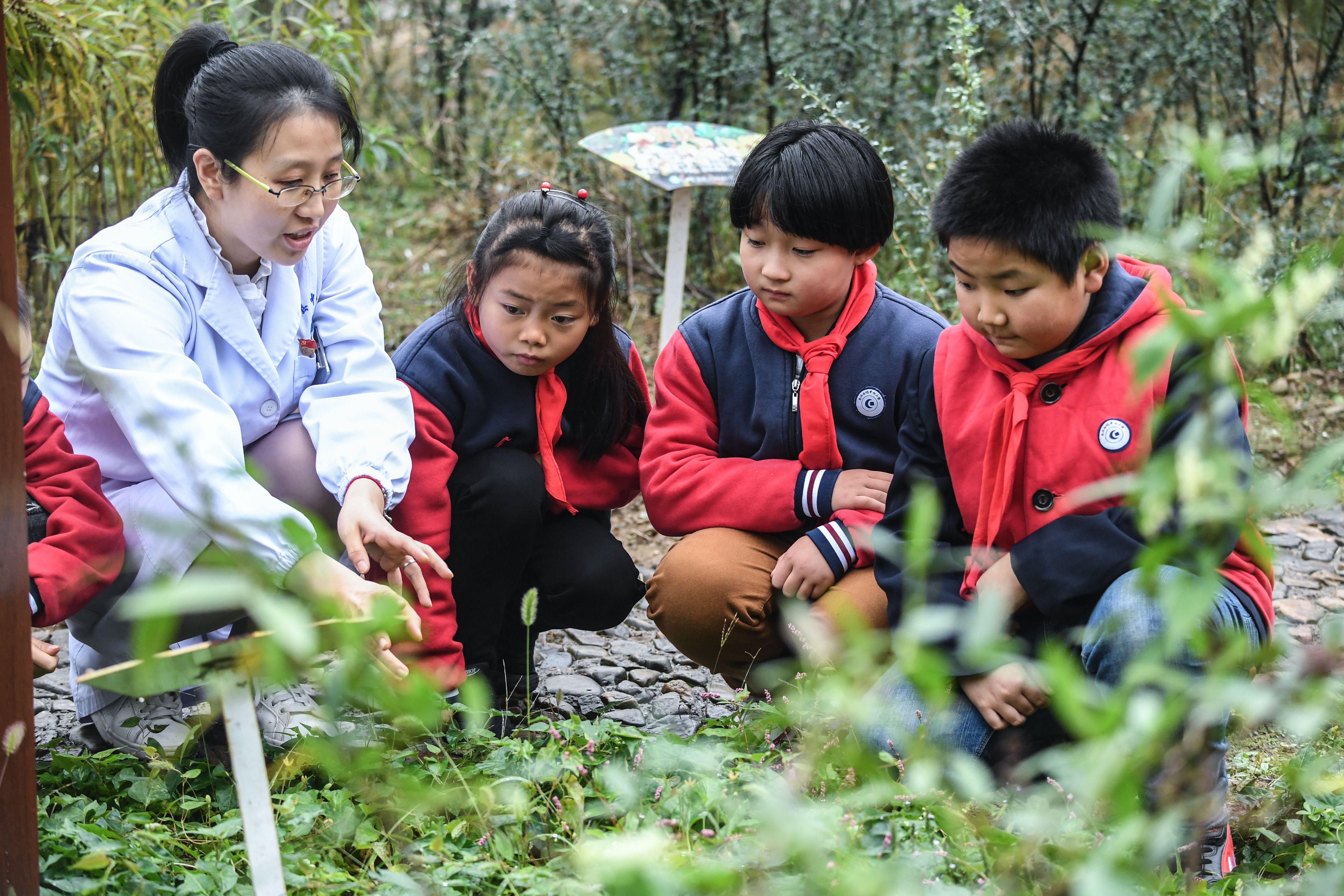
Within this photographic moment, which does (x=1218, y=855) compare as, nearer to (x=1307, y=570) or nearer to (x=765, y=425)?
(x=765, y=425)

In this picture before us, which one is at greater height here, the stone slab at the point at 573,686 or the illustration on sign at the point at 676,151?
the illustration on sign at the point at 676,151

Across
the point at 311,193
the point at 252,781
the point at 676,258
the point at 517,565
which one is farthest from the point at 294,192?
the point at 676,258

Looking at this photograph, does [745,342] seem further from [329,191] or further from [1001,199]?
[329,191]

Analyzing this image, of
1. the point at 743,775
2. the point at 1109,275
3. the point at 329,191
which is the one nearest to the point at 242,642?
the point at 743,775

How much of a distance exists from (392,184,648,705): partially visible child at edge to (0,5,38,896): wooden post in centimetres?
78

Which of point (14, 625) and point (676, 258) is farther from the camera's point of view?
point (676, 258)

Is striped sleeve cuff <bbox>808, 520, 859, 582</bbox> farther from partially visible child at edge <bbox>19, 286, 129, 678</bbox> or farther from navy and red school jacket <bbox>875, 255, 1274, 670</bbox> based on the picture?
partially visible child at edge <bbox>19, 286, 129, 678</bbox>

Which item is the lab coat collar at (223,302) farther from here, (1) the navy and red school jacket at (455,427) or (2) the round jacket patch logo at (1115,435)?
(2) the round jacket patch logo at (1115,435)

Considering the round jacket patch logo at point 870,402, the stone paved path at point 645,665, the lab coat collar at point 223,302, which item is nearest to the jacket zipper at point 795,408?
the round jacket patch logo at point 870,402

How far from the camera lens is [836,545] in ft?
7.20

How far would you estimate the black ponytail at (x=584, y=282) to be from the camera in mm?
2236

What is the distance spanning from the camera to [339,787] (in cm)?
183

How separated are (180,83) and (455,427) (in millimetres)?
831

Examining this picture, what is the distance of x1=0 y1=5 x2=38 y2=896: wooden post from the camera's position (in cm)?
128
